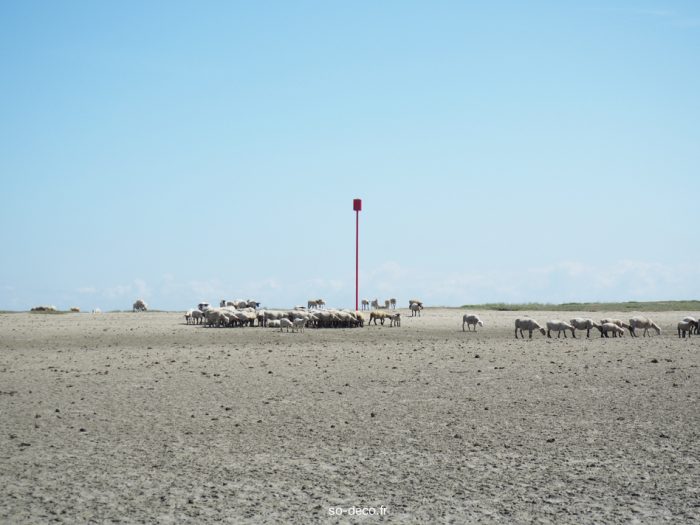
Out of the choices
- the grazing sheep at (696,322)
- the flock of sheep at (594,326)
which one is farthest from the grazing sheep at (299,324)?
the grazing sheep at (696,322)

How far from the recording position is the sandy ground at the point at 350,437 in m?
8.19

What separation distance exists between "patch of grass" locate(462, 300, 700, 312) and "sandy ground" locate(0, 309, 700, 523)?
32.2m

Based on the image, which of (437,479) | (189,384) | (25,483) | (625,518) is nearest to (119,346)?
(189,384)

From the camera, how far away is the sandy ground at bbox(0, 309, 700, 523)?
8.19 m

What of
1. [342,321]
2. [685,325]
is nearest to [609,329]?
[685,325]

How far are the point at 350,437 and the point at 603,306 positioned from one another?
48407 millimetres

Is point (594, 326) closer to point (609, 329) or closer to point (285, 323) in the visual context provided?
point (609, 329)

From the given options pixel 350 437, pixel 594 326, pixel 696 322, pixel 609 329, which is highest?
pixel 696 322

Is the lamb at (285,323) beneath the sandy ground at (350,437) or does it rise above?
above

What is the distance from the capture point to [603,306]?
183ft

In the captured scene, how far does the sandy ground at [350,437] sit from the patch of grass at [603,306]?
32.2 metres

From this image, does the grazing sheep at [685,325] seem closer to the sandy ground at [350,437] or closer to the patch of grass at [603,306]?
the sandy ground at [350,437]

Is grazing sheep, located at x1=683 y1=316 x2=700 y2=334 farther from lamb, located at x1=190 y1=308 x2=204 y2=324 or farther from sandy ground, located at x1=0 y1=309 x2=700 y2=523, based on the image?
lamb, located at x1=190 y1=308 x2=204 y2=324

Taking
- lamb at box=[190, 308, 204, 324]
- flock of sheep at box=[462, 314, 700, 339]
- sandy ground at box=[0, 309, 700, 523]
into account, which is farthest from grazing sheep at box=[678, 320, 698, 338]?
lamb at box=[190, 308, 204, 324]
